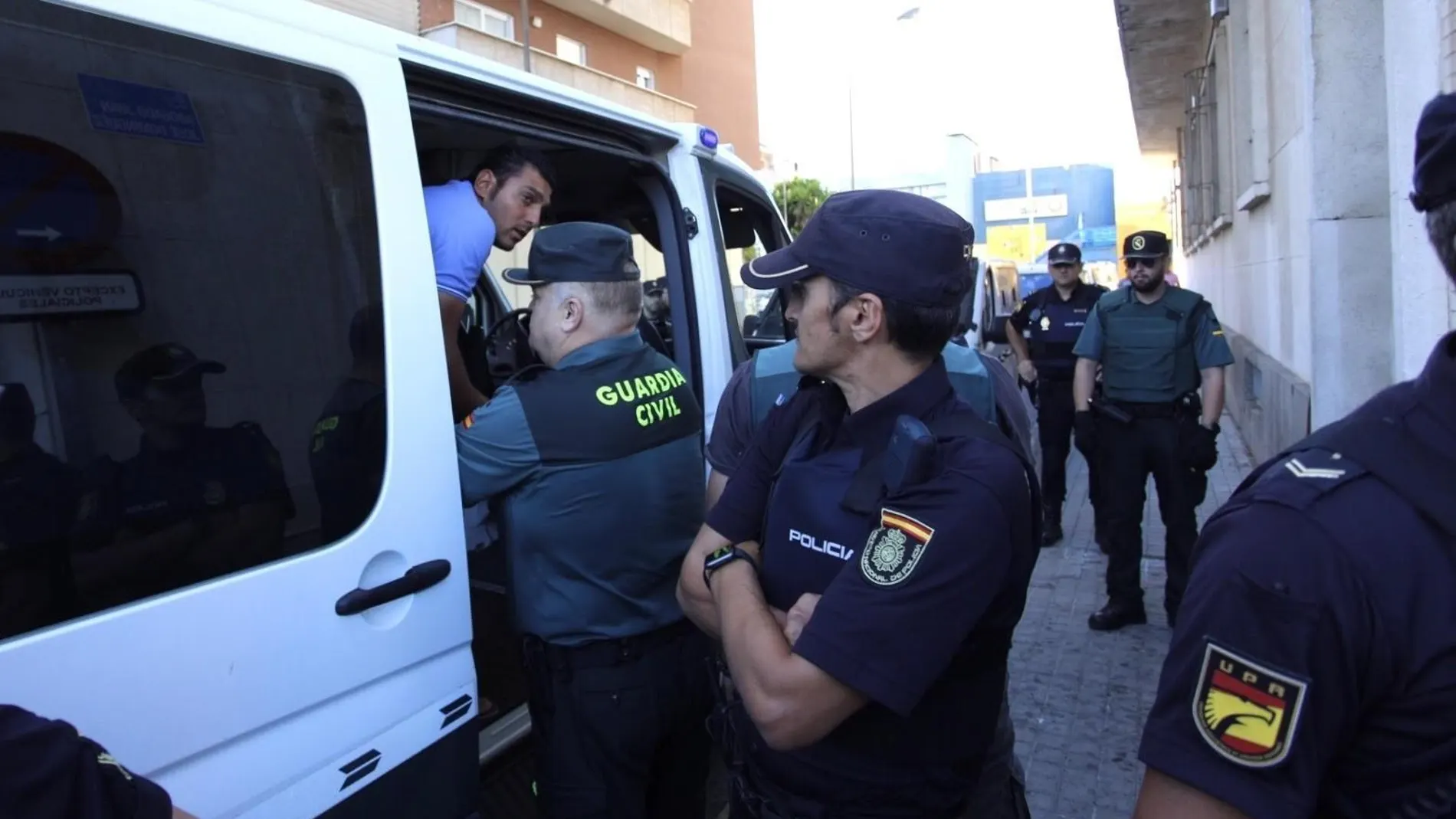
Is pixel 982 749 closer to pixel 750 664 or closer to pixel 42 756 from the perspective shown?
pixel 750 664

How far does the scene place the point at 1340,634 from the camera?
97cm

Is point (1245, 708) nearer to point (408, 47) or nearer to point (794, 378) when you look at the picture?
point (794, 378)

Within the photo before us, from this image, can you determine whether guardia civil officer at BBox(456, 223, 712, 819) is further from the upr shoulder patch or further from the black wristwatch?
the upr shoulder patch

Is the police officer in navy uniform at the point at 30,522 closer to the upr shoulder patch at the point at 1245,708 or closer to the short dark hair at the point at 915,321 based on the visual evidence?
the short dark hair at the point at 915,321

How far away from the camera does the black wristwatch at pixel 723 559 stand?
1.64 metres

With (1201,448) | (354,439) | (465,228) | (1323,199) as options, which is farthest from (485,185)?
(1323,199)

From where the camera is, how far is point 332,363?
171 cm

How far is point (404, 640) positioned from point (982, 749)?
40.2 inches

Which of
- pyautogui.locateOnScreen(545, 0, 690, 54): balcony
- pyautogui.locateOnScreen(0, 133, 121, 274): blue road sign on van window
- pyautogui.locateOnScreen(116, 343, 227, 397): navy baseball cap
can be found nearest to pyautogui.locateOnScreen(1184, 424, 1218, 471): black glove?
pyautogui.locateOnScreen(116, 343, 227, 397): navy baseball cap

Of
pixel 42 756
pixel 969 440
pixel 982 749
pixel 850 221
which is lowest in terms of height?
pixel 982 749

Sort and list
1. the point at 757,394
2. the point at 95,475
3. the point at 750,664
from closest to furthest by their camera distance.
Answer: the point at 95,475 < the point at 750,664 < the point at 757,394

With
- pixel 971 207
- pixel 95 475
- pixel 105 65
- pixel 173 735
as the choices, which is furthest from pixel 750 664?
pixel 971 207

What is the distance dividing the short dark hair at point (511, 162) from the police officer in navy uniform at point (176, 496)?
1.39 m

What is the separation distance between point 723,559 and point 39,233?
1.08 meters
